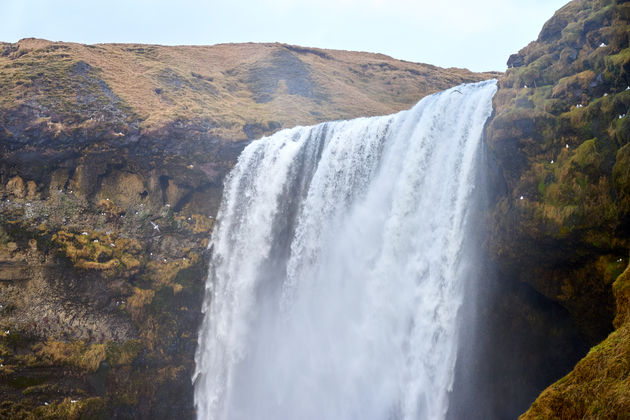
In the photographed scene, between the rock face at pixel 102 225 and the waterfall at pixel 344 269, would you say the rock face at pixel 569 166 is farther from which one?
the rock face at pixel 102 225

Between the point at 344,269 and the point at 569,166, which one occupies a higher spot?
the point at 569,166

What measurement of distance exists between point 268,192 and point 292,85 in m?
14.1

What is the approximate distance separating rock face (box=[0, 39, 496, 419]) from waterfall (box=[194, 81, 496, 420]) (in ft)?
4.75

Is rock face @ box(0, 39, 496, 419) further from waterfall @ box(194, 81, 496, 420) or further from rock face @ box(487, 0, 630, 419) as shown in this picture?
rock face @ box(487, 0, 630, 419)

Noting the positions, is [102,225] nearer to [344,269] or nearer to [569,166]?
[344,269]

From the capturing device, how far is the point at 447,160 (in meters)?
12.3

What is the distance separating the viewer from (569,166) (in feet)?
28.2

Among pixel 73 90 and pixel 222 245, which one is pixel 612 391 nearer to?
pixel 222 245

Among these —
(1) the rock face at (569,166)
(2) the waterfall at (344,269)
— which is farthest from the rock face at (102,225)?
(1) the rock face at (569,166)

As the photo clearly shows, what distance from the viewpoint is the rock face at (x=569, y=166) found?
8016 millimetres

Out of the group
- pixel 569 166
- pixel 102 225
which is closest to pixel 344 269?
pixel 569 166

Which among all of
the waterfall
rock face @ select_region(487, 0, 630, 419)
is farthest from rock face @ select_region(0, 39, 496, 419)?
rock face @ select_region(487, 0, 630, 419)

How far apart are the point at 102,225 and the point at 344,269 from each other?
37.2 ft

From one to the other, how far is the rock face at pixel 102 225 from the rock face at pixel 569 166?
1347 cm
